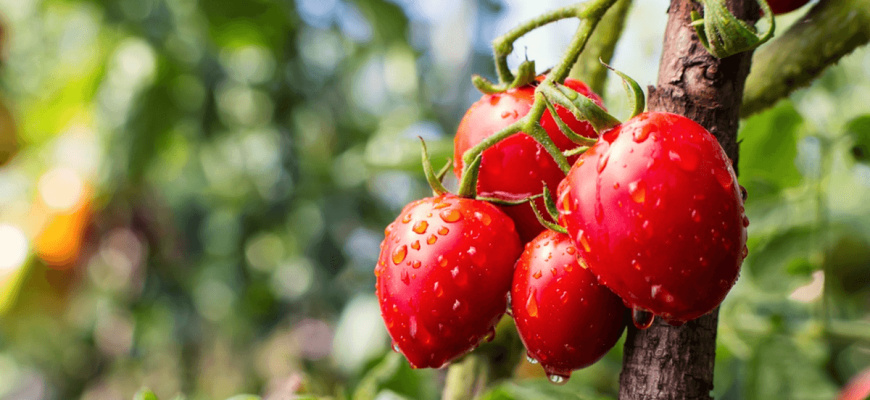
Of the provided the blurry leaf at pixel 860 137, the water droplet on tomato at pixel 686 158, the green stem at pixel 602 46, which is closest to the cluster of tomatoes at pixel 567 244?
the water droplet on tomato at pixel 686 158

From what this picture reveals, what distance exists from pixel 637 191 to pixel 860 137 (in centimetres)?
39

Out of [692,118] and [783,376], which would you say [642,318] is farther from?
[783,376]

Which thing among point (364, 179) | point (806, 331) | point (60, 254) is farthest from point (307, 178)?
point (806, 331)

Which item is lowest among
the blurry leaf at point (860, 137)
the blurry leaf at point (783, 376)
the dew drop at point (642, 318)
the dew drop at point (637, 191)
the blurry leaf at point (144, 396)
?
the blurry leaf at point (783, 376)

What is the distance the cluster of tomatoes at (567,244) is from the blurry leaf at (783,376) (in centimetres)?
32

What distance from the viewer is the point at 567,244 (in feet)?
1.03

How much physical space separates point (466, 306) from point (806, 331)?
51 cm

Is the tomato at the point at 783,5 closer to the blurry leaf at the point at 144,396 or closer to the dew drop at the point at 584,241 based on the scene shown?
the dew drop at the point at 584,241

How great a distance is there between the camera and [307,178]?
4.92ft

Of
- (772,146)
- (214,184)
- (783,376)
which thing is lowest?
(214,184)

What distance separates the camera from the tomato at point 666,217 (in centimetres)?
25

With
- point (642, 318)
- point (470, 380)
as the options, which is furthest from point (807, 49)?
point (470, 380)

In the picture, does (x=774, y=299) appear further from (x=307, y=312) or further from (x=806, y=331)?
(x=307, y=312)

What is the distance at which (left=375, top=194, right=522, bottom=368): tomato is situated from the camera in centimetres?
33
